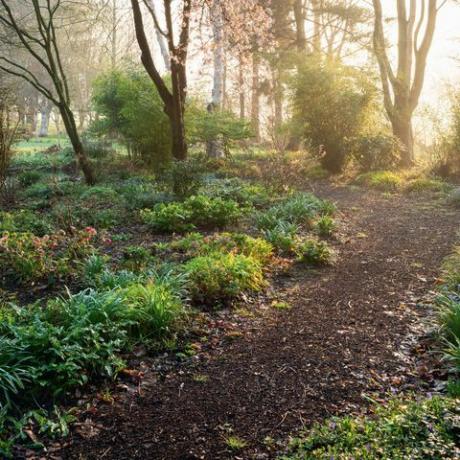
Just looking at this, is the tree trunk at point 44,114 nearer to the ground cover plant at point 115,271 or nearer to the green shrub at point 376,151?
the ground cover plant at point 115,271

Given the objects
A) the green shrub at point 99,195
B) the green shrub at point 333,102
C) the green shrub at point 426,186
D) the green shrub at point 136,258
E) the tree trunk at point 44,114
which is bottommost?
the green shrub at point 136,258

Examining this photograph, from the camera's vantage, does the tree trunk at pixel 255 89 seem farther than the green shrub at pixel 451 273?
Yes

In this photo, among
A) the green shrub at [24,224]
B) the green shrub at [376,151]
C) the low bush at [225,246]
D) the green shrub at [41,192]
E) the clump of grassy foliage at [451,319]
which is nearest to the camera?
the clump of grassy foliage at [451,319]

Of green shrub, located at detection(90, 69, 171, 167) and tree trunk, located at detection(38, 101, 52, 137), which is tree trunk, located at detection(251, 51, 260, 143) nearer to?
green shrub, located at detection(90, 69, 171, 167)

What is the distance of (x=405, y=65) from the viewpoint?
13195 millimetres

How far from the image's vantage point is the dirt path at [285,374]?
272 cm

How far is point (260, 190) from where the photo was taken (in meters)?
9.23

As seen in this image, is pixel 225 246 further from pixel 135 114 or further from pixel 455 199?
pixel 135 114

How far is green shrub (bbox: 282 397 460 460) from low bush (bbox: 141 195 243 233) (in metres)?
4.56

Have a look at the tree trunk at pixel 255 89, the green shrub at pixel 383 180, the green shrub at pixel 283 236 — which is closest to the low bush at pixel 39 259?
the green shrub at pixel 283 236

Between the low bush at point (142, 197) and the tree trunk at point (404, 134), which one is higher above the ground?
the tree trunk at point (404, 134)

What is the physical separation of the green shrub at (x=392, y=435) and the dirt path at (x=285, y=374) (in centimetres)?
24

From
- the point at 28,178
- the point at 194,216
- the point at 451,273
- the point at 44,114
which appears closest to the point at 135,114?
the point at 28,178

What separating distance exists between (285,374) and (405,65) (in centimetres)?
1254
